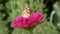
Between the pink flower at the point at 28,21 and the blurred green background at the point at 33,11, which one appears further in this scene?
the blurred green background at the point at 33,11

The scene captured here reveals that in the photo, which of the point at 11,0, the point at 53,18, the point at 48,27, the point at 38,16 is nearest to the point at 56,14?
the point at 53,18

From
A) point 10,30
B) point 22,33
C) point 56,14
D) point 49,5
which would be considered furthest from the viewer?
point 49,5

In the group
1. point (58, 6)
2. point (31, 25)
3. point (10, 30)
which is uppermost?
point (31, 25)

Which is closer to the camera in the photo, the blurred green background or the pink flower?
the pink flower

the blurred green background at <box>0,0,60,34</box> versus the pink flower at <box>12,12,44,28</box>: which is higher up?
the pink flower at <box>12,12,44,28</box>

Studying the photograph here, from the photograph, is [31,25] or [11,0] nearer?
[31,25]

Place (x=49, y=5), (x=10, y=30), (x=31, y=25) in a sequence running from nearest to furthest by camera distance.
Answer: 1. (x=31, y=25)
2. (x=10, y=30)
3. (x=49, y=5)

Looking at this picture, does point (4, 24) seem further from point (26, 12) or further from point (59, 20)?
point (26, 12)

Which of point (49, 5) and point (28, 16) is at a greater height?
point (28, 16)

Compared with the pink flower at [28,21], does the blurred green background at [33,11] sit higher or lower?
lower

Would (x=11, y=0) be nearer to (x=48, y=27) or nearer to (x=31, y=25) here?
(x=48, y=27)

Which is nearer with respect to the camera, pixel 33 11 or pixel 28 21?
pixel 28 21
